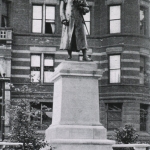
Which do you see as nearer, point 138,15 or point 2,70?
point 2,70

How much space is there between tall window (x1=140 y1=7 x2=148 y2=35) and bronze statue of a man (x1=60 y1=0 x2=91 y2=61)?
23292 millimetres

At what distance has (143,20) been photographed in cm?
3794

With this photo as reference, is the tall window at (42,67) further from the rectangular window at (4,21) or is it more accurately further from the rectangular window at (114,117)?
the rectangular window at (114,117)

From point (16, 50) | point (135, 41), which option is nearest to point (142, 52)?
point (135, 41)

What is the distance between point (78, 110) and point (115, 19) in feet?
77.1

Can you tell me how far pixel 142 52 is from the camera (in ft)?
121

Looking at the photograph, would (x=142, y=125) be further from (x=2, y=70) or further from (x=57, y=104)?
(x=57, y=104)

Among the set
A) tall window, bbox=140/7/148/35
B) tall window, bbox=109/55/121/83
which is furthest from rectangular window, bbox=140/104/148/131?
tall window, bbox=140/7/148/35

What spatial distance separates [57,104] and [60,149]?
5.15 ft

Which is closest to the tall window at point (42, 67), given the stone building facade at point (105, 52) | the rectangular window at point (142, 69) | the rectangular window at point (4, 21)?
the stone building facade at point (105, 52)

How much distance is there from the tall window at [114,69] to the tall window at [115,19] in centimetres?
205

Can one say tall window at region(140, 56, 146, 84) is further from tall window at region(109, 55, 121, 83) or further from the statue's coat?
the statue's coat

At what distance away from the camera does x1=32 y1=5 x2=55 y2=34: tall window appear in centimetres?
3659

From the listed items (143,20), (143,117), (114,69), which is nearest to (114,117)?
(143,117)
